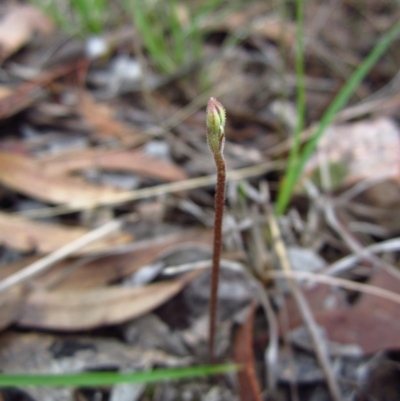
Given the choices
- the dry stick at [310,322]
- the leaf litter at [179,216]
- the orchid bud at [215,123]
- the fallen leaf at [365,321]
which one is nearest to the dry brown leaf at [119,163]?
the leaf litter at [179,216]

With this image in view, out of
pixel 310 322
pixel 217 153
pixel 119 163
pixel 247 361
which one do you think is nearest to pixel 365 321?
pixel 310 322

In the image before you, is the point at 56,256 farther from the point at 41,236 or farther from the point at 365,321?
the point at 365,321

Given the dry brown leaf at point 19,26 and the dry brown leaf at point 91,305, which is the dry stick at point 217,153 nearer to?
the dry brown leaf at point 91,305

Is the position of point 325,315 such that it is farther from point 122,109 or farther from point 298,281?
point 122,109

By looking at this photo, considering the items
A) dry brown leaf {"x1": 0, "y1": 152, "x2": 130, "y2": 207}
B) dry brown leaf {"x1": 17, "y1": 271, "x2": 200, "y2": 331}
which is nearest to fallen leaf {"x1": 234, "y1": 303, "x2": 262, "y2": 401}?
dry brown leaf {"x1": 17, "y1": 271, "x2": 200, "y2": 331}

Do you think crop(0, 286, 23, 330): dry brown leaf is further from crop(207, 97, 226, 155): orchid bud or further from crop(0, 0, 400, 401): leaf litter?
crop(207, 97, 226, 155): orchid bud

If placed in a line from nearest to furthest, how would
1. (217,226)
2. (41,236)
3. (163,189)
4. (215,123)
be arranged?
(215,123) < (217,226) < (41,236) < (163,189)
